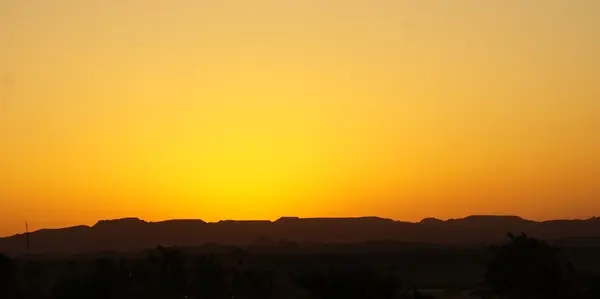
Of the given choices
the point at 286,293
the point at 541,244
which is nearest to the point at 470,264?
the point at 286,293

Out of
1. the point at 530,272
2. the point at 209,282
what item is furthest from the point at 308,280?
the point at 209,282

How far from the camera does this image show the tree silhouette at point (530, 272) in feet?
196

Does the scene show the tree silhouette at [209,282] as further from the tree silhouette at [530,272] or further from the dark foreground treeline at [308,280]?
the tree silhouette at [530,272]

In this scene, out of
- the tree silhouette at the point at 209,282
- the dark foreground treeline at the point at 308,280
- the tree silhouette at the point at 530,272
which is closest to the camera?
the dark foreground treeline at the point at 308,280

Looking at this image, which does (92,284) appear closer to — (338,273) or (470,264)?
(338,273)

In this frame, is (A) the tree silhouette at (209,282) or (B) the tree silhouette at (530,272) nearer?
(B) the tree silhouette at (530,272)

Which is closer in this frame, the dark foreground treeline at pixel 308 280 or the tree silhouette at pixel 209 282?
the dark foreground treeline at pixel 308 280

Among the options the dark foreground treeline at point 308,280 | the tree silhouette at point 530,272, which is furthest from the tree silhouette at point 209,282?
the tree silhouette at point 530,272

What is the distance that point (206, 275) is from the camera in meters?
95.4

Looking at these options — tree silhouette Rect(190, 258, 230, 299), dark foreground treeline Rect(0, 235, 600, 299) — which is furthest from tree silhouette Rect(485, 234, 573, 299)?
tree silhouette Rect(190, 258, 230, 299)

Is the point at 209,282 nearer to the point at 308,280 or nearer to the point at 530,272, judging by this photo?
the point at 308,280

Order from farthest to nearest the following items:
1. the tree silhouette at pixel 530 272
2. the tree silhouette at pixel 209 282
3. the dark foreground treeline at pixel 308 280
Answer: the tree silhouette at pixel 209 282, the tree silhouette at pixel 530 272, the dark foreground treeline at pixel 308 280

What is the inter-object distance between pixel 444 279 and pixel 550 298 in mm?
82472

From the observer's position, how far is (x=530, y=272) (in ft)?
202
